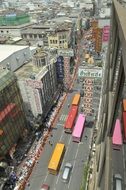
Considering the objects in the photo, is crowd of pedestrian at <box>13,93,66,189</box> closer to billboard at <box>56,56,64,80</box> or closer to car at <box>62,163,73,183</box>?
car at <box>62,163,73,183</box>

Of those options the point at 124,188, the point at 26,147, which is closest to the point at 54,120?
the point at 26,147

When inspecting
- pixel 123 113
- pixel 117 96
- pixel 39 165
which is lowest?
pixel 39 165

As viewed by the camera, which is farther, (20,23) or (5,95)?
(20,23)

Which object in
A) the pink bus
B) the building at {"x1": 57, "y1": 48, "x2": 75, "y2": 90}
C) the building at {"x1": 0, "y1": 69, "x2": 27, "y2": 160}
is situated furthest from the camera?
the building at {"x1": 57, "y1": 48, "x2": 75, "y2": 90}

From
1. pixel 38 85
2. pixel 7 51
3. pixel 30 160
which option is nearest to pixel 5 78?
pixel 38 85

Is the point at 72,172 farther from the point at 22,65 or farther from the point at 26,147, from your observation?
the point at 22,65

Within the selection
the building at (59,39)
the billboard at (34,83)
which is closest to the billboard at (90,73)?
the billboard at (34,83)

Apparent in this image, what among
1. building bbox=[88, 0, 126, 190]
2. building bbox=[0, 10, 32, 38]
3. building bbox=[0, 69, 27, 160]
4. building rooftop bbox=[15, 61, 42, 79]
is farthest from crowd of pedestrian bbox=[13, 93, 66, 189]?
building bbox=[0, 10, 32, 38]
